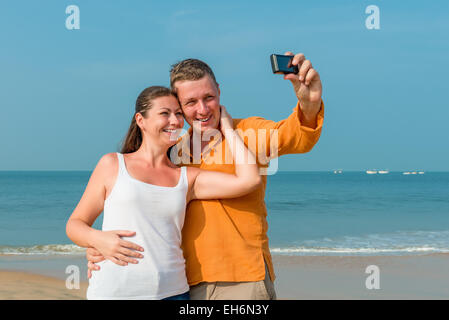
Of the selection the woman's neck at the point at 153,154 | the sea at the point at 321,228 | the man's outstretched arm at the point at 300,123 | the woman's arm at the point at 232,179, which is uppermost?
the man's outstretched arm at the point at 300,123

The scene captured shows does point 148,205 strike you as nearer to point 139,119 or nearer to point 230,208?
point 230,208

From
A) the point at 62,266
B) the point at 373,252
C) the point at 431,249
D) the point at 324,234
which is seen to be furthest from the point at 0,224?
the point at 431,249

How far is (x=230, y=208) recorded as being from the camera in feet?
8.59

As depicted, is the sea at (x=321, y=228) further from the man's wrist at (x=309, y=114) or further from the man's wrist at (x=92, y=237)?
the man's wrist at (x=309, y=114)

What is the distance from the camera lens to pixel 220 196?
256cm

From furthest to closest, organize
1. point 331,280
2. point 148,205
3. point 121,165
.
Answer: point 331,280 < point 121,165 < point 148,205

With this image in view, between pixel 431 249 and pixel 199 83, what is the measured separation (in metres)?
11.3

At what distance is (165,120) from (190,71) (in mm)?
305

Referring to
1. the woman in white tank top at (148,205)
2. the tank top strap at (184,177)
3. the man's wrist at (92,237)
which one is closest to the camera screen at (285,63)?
the woman in white tank top at (148,205)

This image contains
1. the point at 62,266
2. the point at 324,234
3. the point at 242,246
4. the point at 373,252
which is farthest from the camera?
the point at 324,234

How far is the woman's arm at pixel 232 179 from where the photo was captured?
2.54 meters

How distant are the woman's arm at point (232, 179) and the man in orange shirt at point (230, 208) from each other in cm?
7

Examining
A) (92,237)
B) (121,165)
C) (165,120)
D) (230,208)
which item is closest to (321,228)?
(230,208)
